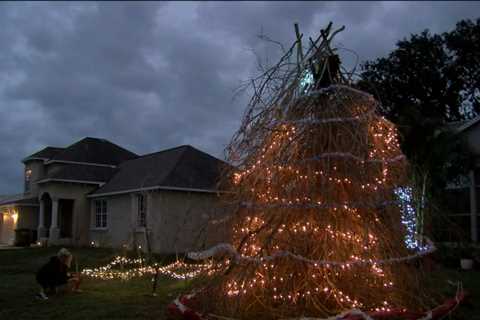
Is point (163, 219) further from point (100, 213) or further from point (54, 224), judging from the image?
point (54, 224)

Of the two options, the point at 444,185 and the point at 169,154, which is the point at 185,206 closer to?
the point at 169,154

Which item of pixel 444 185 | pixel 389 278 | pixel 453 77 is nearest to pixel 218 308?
pixel 389 278

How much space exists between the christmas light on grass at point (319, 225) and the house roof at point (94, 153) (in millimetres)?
21542

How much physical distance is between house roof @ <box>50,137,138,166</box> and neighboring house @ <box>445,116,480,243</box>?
56.6 ft


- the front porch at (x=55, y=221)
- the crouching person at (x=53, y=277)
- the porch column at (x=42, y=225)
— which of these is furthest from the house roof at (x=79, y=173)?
the crouching person at (x=53, y=277)

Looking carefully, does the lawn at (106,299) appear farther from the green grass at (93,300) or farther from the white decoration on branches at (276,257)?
the white decoration on branches at (276,257)

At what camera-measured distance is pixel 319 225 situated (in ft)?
23.8

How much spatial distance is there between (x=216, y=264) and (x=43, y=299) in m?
4.06

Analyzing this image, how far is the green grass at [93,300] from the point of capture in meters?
8.39

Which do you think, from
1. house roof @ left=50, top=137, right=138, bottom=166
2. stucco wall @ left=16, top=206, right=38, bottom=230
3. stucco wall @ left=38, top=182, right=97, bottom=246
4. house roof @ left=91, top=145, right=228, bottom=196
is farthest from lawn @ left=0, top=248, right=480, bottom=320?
stucco wall @ left=16, top=206, right=38, bottom=230

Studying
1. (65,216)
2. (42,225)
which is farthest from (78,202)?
(65,216)

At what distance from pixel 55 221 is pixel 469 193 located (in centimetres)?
1795

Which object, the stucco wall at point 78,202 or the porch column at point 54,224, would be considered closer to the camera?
the porch column at point 54,224

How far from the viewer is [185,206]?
21.4 m
